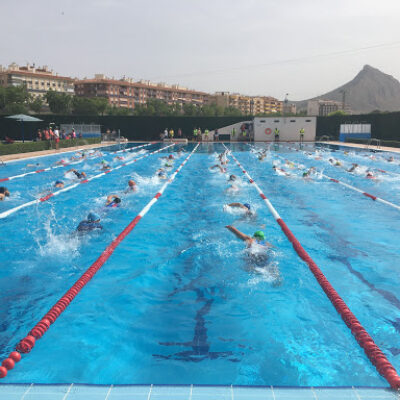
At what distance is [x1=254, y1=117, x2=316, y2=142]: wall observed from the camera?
33844mm

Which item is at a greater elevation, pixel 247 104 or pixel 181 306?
Answer: pixel 247 104

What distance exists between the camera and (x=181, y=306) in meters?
4.16

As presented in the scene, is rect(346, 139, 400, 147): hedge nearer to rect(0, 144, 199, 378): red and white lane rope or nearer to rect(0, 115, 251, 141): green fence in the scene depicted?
rect(0, 115, 251, 141): green fence

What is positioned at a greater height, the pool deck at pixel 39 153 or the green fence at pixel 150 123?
the green fence at pixel 150 123

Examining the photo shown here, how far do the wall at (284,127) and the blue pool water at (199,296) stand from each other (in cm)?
2575

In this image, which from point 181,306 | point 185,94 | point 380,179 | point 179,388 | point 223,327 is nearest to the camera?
point 179,388

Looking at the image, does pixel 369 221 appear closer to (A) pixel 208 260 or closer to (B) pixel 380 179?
(A) pixel 208 260

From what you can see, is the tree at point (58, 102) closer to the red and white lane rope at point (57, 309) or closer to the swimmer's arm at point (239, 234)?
the red and white lane rope at point (57, 309)

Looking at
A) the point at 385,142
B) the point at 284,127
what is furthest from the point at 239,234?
the point at 284,127

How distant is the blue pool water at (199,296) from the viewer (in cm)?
310

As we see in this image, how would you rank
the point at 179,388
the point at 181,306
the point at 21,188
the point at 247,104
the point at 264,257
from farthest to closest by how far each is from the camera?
the point at 247,104 < the point at 21,188 < the point at 264,257 < the point at 181,306 < the point at 179,388

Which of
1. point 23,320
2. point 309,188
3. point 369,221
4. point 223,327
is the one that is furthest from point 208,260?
point 309,188

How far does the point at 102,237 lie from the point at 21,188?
244 inches

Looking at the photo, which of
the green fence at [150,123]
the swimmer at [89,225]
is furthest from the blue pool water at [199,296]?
the green fence at [150,123]
